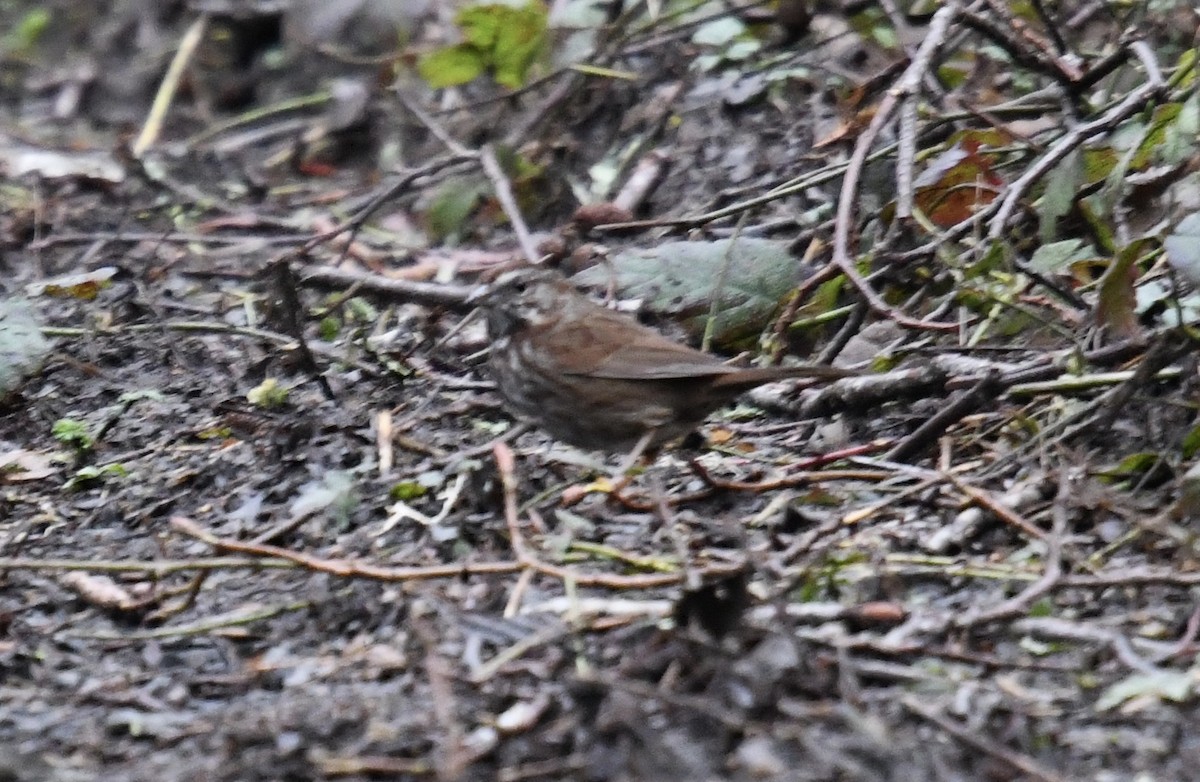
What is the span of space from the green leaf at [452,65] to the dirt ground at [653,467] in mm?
201

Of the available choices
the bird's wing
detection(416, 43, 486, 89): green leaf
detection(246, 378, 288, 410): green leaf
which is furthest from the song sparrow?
detection(416, 43, 486, 89): green leaf

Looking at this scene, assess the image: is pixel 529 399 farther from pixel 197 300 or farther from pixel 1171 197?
pixel 197 300

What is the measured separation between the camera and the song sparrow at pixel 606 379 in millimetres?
3818

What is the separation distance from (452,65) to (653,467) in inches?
95.1

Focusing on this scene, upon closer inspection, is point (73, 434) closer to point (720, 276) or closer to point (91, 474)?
point (91, 474)

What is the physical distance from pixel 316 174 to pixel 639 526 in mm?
3836

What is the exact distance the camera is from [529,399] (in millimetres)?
3887

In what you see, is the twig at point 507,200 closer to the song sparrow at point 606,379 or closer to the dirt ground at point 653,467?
the dirt ground at point 653,467

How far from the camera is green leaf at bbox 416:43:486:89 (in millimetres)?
5879

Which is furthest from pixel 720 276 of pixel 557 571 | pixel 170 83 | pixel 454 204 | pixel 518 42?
pixel 170 83

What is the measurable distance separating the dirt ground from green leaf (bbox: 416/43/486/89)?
20 cm

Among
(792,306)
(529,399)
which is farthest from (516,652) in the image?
(792,306)

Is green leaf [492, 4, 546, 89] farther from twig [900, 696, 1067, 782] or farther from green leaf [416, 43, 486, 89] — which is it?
twig [900, 696, 1067, 782]

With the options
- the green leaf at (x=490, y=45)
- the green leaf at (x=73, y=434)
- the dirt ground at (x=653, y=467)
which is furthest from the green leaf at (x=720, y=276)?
the green leaf at (x=490, y=45)
